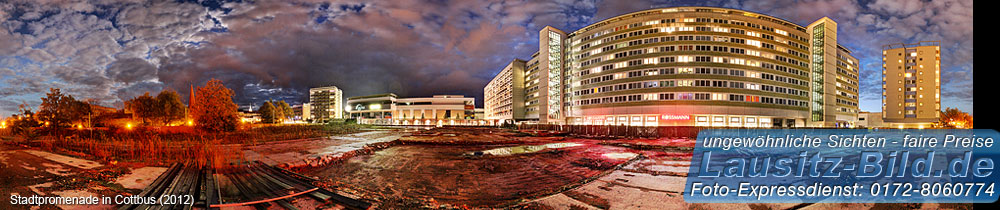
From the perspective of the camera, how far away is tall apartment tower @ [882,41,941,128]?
4279 inches

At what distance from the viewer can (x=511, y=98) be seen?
12631cm

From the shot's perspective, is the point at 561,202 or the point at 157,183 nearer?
the point at 561,202

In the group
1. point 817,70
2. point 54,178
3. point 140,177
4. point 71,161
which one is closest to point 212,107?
point 71,161

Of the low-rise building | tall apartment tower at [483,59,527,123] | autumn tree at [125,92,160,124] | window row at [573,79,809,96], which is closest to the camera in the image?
autumn tree at [125,92,160,124]

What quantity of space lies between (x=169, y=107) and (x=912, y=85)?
619 ft

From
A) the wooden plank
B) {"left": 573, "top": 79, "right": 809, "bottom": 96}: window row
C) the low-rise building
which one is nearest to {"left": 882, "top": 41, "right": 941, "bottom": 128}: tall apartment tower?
the low-rise building

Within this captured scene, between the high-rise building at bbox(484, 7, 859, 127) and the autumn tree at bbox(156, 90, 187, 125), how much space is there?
250ft

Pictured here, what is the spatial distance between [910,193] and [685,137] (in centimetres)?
2920

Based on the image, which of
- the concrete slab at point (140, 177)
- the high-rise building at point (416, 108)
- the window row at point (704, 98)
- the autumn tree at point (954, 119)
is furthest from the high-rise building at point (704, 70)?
the high-rise building at point (416, 108)

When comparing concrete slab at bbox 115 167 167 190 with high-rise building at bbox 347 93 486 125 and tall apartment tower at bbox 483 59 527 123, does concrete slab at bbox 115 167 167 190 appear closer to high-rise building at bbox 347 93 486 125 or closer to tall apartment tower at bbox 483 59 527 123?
tall apartment tower at bbox 483 59 527 123

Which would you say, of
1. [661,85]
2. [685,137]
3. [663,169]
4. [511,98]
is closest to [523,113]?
[511,98]

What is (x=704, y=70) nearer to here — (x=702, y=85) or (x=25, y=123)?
(x=702, y=85)

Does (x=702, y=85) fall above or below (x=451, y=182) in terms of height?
above

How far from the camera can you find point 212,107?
24.2 m
